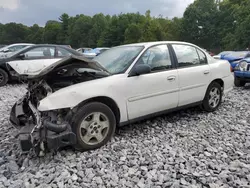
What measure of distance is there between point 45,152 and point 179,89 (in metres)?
2.42

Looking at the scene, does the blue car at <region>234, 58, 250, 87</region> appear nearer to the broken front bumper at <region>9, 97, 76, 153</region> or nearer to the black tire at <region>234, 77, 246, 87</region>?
the black tire at <region>234, 77, 246, 87</region>

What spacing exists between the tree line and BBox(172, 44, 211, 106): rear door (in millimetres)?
29146

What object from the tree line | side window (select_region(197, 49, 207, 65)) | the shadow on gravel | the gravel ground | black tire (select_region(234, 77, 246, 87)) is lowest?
the gravel ground

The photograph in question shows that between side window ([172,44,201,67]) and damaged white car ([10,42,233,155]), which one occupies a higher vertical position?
side window ([172,44,201,67])

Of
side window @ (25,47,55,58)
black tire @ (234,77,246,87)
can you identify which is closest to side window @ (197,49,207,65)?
black tire @ (234,77,246,87)

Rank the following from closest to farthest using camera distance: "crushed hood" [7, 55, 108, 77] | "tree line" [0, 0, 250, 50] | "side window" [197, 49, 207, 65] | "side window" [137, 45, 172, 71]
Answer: "crushed hood" [7, 55, 108, 77] → "side window" [137, 45, 172, 71] → "side window" [197, 49, 207, 65] → "tree line" [0, 0, 250, 50]

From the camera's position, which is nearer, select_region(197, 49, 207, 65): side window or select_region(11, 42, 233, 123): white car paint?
select_region(11, 42, 233, 123): white car paint

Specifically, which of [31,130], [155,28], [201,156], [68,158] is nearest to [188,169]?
[201,156]

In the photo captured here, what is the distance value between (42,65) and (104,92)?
135cm

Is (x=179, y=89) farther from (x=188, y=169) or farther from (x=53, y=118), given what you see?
(x=53, y=118)

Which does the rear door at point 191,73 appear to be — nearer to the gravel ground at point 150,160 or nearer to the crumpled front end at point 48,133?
the gravel ground at point 150,160

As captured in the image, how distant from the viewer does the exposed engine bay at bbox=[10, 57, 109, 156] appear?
9.37 feet

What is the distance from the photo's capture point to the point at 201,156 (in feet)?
10.2

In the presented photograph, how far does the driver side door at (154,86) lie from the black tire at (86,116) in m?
0.36
